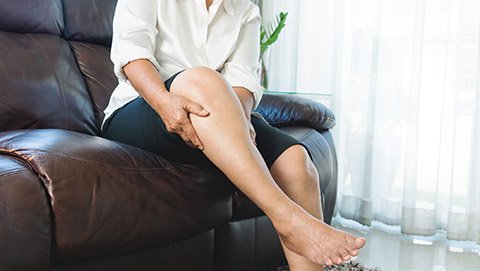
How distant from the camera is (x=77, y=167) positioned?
1012 millimetres

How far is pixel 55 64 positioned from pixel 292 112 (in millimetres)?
749

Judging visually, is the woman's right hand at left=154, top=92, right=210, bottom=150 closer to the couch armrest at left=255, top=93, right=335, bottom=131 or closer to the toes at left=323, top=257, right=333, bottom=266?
the toes at left=323, top=257, right=333, bottom=266

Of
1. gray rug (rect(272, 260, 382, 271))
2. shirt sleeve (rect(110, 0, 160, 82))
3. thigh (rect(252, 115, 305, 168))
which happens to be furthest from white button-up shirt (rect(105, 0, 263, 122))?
gray rug (rect(272, 260, 382, 271))

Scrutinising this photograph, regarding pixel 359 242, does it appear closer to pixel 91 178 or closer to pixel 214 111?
pixel 214 111

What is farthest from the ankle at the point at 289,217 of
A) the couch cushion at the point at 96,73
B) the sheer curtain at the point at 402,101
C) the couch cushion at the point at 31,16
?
the sheer curtain at the point at 402,101

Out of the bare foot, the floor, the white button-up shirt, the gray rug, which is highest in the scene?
the white button-up shirt

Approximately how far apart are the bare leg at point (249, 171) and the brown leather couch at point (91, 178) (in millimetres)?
122

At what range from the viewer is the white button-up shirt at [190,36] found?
136cm

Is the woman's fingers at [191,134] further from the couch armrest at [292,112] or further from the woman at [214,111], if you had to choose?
the couch armrest at [292,112]

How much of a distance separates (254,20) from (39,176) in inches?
32.7

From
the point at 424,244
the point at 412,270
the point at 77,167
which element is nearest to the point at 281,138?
the point at 77,167

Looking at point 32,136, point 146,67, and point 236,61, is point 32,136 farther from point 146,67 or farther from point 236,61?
point 236,61

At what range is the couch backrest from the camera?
159 cm

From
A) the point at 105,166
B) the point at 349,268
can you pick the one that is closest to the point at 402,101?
the point at 349,268
